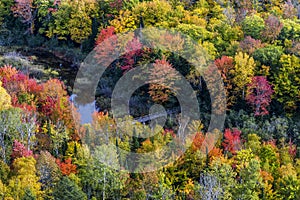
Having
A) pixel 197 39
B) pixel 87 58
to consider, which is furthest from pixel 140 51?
pixel 87 58

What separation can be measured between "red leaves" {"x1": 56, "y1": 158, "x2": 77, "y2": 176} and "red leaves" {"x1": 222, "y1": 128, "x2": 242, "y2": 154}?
1081 centimetres

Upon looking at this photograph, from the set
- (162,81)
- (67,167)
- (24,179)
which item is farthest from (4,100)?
(162,81)

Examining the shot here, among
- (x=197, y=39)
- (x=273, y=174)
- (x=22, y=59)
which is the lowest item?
(x=273, y=174)

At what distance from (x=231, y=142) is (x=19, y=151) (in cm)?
1453

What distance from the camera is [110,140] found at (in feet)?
113

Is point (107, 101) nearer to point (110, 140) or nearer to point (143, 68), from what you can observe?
point (143, 68)

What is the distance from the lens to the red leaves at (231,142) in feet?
115

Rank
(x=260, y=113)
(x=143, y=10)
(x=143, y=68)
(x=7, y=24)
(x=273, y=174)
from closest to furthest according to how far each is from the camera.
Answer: (x=273, y=174), (x=260, y=113), (x=143, y=68), (x=143, y=10), (x=7, y=24)

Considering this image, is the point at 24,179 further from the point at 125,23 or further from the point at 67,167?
the point at 125,23

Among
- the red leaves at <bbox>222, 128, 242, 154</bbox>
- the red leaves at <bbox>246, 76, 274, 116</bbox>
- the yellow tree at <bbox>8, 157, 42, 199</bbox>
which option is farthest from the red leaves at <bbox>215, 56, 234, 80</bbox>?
the yellow tree at <bbox>8, 157, 42, 199</bbox>

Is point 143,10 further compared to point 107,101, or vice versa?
point 143,10

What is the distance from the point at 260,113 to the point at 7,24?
34932 millimetres

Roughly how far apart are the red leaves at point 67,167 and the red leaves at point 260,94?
16.6 m

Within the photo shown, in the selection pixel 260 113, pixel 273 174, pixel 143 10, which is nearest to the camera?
pixel 273 174
